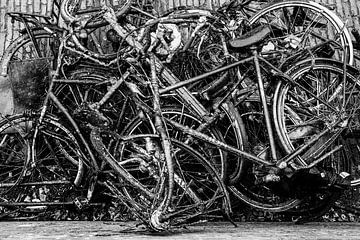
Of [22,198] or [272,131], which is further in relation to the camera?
[22,198]

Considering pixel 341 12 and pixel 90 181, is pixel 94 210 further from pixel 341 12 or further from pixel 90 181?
pixel 341 12

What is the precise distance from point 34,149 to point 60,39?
49.4 inches

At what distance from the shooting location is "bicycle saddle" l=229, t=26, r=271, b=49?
6.02m

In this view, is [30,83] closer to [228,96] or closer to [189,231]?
[228,96]

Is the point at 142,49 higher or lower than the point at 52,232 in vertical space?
higher

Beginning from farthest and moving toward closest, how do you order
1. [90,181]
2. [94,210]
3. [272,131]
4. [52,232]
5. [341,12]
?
[341,12]
[94,210]
[90,181]
[272,131]
[52,232]

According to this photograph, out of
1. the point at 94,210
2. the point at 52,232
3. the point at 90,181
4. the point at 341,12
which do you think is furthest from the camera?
the point at 341,12

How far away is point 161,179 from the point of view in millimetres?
5391

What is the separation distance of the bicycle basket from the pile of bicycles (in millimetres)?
12

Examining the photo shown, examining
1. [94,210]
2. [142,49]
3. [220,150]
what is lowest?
[94,210]

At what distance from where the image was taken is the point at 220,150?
6473mm

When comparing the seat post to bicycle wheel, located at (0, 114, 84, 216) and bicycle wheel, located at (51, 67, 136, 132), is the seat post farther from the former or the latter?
bicycle wheel, located at (0, 114, 84, 216)

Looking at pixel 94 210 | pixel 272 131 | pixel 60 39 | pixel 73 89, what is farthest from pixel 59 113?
pixel 272 131

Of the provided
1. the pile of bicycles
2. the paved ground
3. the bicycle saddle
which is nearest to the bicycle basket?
the pile of bicycles
